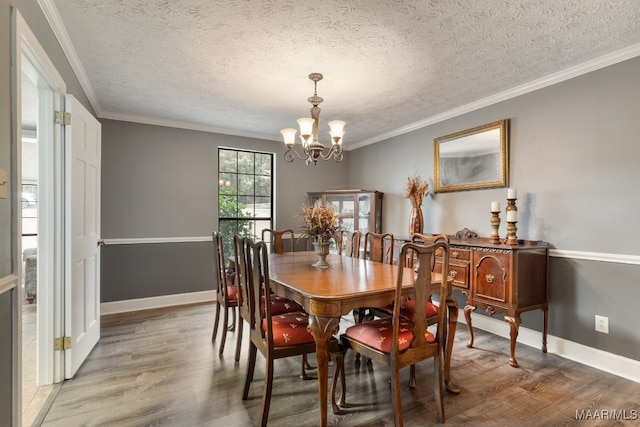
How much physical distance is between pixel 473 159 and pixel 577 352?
1973 millimetres

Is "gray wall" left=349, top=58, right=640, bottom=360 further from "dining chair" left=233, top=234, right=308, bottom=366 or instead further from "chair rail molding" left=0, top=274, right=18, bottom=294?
"chair rail molding" left=0, top=274, right=18, bottom=294

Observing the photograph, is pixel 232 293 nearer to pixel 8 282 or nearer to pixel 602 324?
pixel 8 282

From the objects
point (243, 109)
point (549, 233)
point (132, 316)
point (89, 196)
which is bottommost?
point (132, 316)

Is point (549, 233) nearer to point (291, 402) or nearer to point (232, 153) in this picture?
point (291, 402)

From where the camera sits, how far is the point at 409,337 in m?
1.82

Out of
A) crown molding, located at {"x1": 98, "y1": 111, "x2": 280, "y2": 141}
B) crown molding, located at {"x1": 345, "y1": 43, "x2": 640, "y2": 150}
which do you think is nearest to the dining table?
crown molding, located at {"x1": 345, "y1": 43, "x2": 640, "y2": 150}

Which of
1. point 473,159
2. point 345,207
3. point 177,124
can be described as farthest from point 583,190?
point 177,124

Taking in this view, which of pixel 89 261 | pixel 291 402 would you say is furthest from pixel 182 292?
pixel 291 402

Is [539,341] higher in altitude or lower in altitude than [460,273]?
lower

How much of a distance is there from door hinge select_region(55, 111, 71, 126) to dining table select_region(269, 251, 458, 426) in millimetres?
1776

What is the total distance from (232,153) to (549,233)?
3935 mm

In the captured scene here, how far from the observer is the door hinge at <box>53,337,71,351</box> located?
223 centimetres

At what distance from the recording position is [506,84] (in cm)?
294

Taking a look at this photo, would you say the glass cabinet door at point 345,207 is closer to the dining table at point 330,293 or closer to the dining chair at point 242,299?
the dining table at point 330,293
